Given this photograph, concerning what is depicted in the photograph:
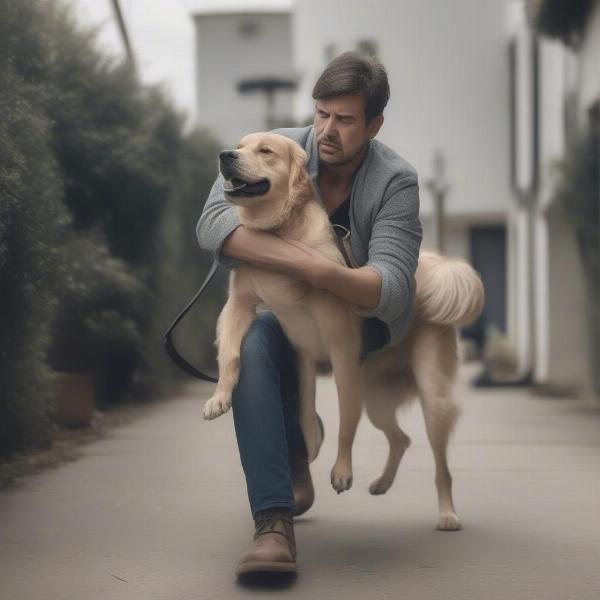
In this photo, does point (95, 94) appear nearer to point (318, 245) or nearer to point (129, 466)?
point (129, 466)

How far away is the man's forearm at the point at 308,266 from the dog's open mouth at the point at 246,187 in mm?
139

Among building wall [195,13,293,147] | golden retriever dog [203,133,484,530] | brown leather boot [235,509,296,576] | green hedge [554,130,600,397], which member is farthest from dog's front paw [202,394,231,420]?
building wall [195,13,293,147]

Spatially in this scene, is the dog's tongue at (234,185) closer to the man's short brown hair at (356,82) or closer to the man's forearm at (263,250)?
the man's forearm at (263,250)

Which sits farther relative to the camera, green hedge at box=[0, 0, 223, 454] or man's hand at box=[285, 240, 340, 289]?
green hedge at box=[0, 0, 223, 454]

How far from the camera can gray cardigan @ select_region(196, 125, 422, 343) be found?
4.11 meters

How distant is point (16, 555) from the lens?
427 cm

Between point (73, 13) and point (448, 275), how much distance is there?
5.12 metres

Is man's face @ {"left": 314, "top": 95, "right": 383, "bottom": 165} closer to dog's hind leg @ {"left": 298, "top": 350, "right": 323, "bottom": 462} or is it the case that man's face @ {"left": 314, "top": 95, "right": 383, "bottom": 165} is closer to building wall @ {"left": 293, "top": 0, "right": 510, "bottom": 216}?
dog's hind leg @ {"left": 298, "top": 350, "right": 323, "bottom": 462}

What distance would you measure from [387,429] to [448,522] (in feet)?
1.56

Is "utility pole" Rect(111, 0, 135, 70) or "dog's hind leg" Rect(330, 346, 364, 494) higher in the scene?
"utility pole" Rect(111, 0, 135, 70)

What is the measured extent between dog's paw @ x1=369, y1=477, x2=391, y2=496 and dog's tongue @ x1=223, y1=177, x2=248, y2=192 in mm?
1671

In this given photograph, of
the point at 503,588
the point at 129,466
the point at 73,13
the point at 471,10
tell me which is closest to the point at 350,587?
the point at 503,588

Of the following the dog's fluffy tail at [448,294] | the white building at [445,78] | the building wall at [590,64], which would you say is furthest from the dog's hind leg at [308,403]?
the white building at [445,78]

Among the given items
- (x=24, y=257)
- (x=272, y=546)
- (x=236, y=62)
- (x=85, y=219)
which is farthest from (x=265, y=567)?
(x=236, y=62)
